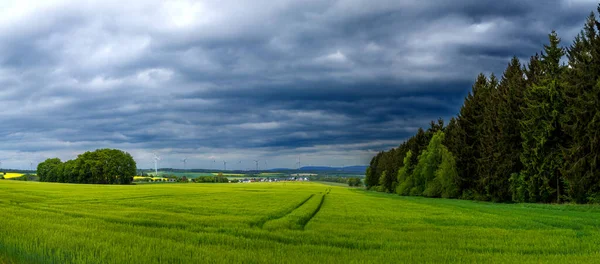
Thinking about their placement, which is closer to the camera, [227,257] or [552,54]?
[227,257]

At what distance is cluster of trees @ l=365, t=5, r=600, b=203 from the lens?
39438 mm

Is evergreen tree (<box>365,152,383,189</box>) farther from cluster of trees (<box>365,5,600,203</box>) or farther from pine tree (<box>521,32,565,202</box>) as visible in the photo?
pine tree (<box>521,32,565,202</box>)

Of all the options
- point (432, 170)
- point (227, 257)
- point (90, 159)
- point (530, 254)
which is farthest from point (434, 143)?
point (90, 159)

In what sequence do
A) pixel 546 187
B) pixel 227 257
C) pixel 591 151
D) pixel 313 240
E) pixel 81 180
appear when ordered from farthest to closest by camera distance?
pixel 81 180 → pixel 546 187 → pixel 591 151 → pixel 313 240 → pixel 227 257

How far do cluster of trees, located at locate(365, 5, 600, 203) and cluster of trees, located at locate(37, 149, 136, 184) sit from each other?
334 ft

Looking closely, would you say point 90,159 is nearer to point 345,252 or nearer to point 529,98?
point 529,98

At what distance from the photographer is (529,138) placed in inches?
1987

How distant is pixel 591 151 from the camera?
125ft

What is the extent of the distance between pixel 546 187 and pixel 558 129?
6.69 m

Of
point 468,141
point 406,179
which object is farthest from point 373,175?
point 468,141

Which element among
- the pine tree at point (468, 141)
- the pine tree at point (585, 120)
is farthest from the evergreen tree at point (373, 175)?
the pine tree at point (585, 120)

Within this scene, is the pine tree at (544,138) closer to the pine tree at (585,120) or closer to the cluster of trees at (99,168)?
the pine tree at (585,120)

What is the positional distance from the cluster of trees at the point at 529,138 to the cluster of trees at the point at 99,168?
10170 centimetres

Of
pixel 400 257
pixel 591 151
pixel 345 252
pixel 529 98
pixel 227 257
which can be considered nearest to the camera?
pixel 227 257
